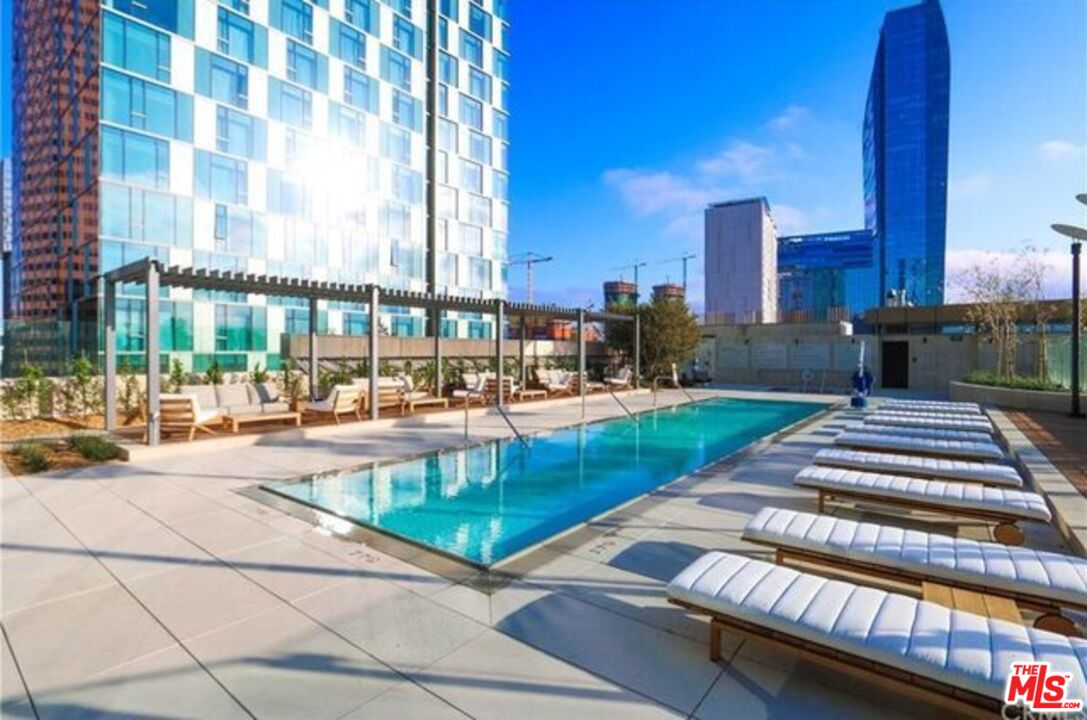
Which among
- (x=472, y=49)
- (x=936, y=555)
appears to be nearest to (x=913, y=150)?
(x=472, y=49)

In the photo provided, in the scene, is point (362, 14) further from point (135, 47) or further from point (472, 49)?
point (135, 47)

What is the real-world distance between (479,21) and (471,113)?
5.70 metres

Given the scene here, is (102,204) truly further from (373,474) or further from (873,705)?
(873,705)

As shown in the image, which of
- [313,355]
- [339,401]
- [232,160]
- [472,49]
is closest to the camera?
[339,401]

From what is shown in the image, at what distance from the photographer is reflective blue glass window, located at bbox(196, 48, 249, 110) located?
21531mm

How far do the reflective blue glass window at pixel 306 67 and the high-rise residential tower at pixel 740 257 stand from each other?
205 feet

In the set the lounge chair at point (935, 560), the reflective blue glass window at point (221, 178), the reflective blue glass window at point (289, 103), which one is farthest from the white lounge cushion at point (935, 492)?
the reflective blue glass window at point (289, 103)

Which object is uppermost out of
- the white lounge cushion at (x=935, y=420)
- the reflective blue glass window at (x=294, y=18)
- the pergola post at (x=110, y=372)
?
the reflective blue glass window at (x=294, y=18)

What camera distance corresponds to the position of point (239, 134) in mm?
22875

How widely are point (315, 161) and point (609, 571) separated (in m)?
26.4

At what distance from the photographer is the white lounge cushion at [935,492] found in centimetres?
466

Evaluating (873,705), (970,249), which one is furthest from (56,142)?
(970,249)

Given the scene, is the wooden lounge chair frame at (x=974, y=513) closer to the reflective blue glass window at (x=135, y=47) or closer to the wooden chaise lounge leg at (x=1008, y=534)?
the wooden chaise lounge leg at (x=1008, y=534)

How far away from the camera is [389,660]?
296cm
